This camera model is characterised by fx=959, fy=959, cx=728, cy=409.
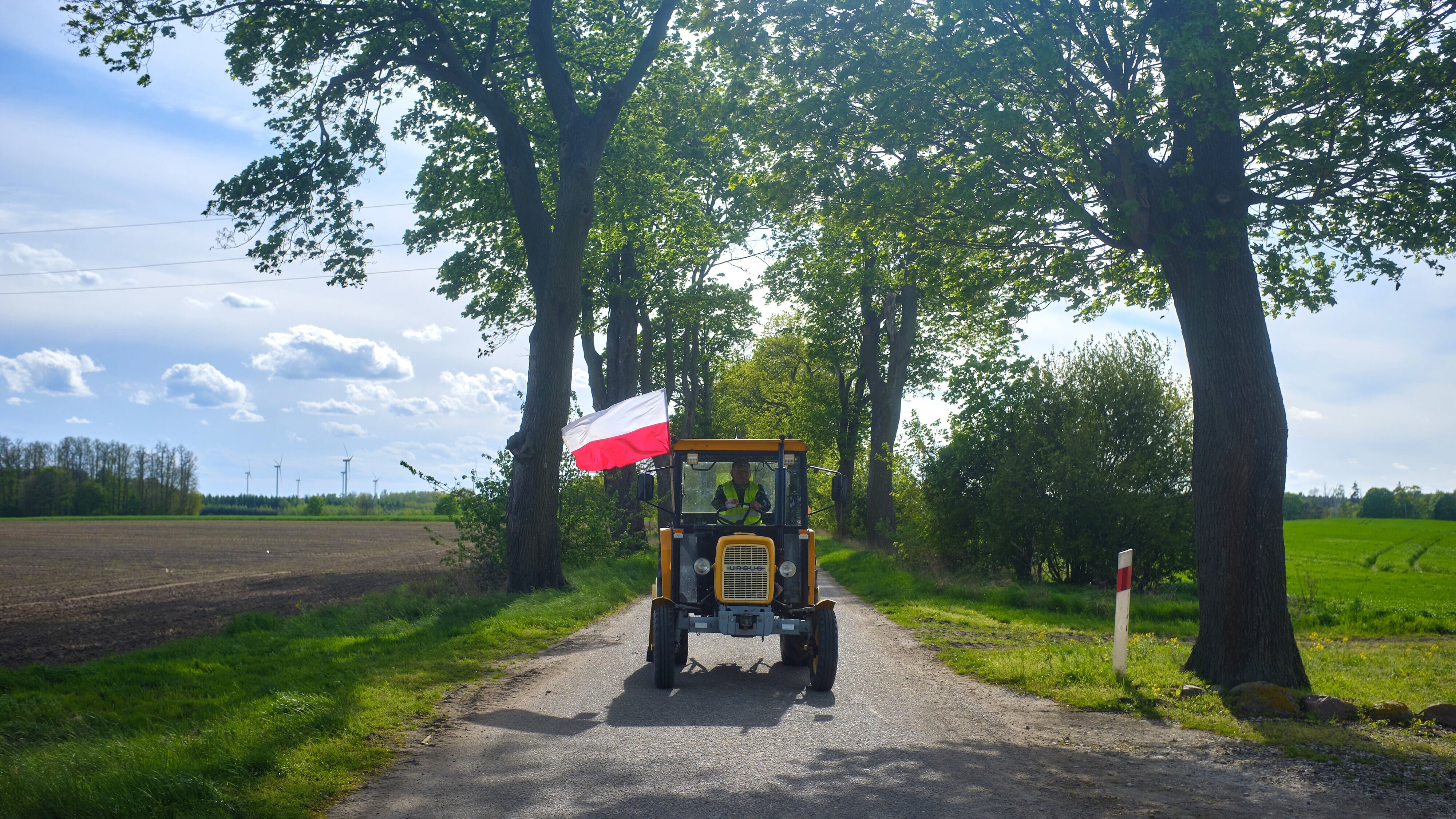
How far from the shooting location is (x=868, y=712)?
7.97 meters

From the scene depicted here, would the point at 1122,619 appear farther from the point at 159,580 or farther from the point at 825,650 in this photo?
the point at 159,580

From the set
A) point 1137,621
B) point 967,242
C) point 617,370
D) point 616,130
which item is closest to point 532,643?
point 967,242

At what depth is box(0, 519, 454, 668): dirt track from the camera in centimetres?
1424

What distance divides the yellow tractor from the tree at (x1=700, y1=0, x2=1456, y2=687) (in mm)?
3590

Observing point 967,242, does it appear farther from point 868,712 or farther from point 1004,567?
point 1004,567

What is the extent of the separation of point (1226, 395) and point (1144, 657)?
3.34 meters

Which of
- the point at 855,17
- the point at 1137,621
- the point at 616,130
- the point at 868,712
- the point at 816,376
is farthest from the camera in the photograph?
Answer: the point at 816,376

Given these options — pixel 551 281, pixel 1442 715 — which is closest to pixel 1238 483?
pixel 1442 715

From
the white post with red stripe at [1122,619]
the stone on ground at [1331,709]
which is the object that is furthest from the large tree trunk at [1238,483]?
the stone on ground at [1331,709]

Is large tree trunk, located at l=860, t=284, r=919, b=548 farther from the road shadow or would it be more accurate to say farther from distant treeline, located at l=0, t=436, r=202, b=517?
distant treeline, located at l=0, t=436, r=202, b=517

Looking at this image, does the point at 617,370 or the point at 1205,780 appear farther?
the point at 617,370

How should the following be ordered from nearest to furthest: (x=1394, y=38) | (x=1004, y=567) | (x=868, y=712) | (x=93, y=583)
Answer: (x=868, y=712) < (x=1394, y=38) < (x=1004, y=567) < (x=93, y=583)

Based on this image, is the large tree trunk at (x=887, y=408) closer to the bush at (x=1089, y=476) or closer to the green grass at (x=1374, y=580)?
the bush at (x=1089, y=476)

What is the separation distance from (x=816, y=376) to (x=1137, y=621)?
2779 centimetres
